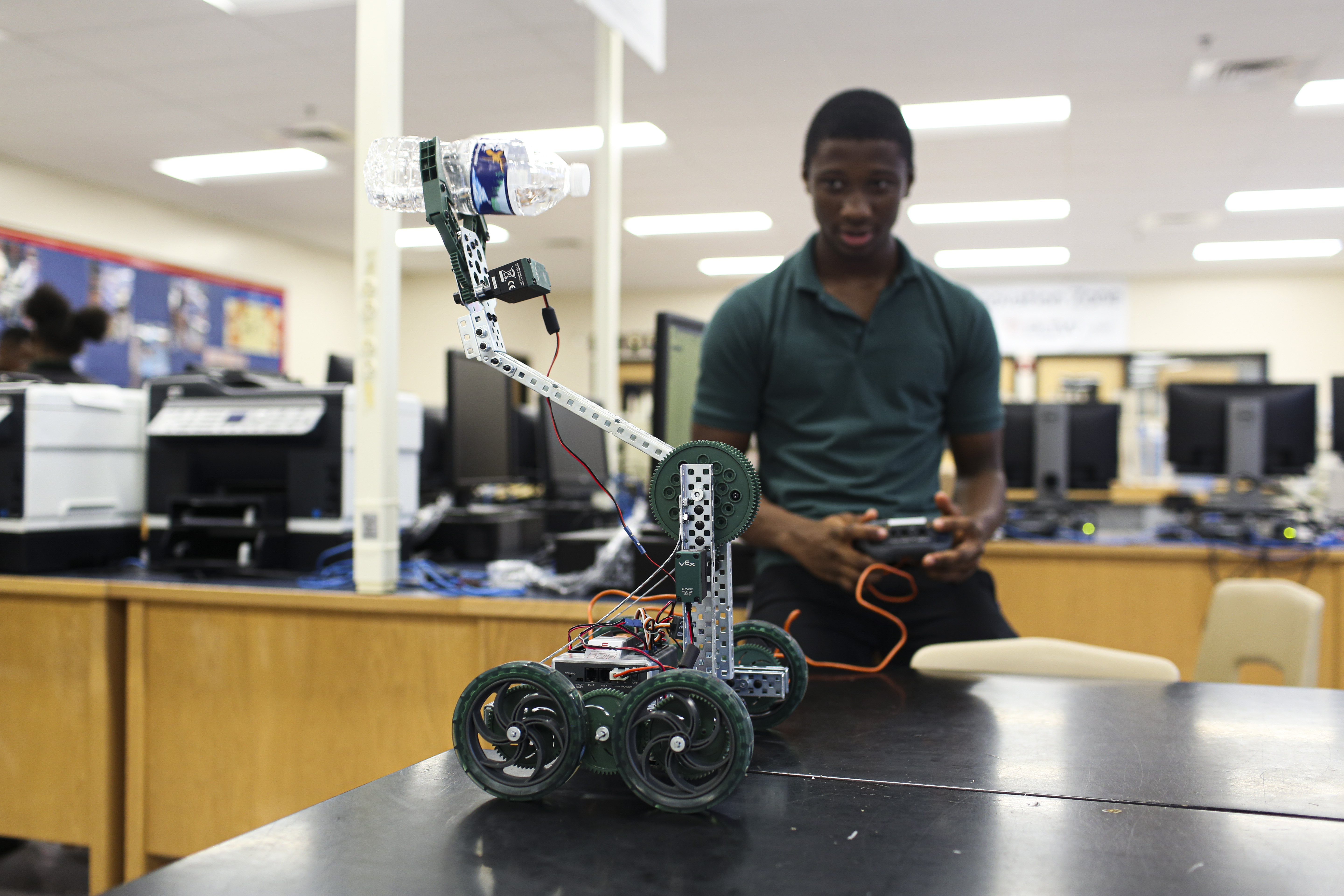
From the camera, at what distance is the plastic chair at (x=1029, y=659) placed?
141 centimetres

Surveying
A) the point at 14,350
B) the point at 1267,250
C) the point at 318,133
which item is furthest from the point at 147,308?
the point at 1267,250

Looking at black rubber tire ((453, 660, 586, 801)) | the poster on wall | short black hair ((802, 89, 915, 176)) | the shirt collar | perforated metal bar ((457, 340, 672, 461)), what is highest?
the poster on wall

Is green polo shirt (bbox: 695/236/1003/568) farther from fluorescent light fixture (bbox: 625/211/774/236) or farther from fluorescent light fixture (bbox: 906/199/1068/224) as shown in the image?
fluorescent light fixture (bbox: 625/211/774/236)

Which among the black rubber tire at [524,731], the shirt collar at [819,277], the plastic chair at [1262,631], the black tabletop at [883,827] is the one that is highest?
the shirt collar at [819,277]

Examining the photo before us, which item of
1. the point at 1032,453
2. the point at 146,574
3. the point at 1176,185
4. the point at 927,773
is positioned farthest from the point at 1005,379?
the point at 927,773

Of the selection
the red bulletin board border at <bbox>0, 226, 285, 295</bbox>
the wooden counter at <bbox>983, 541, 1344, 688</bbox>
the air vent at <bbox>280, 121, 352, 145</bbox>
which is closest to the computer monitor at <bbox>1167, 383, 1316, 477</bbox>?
the wooden counter at <bbox>983, 541, 1344, 688</bbox>

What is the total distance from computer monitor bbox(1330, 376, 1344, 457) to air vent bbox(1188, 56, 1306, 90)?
Answer: 1.39m

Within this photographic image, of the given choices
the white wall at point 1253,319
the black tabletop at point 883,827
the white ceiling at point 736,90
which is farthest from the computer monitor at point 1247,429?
the white wall at point 1253,319

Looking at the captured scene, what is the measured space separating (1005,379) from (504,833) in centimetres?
842

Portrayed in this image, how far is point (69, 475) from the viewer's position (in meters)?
2.21

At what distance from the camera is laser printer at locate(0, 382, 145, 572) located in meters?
2.12

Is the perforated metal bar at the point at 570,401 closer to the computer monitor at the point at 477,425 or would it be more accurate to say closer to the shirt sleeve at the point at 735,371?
the shirt sleeve at the point at 735,371

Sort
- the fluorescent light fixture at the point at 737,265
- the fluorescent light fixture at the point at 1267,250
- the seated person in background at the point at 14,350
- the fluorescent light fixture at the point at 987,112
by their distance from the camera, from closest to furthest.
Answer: the seated person in background at the point at 14,350 → the fluorescent light fixture at the point at 987,112 → the fluorescent light fixture at the point at 1267,250 → the fluorescent light fixture at the point at 737,265

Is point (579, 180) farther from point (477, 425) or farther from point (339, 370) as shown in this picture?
point (339, 370)
